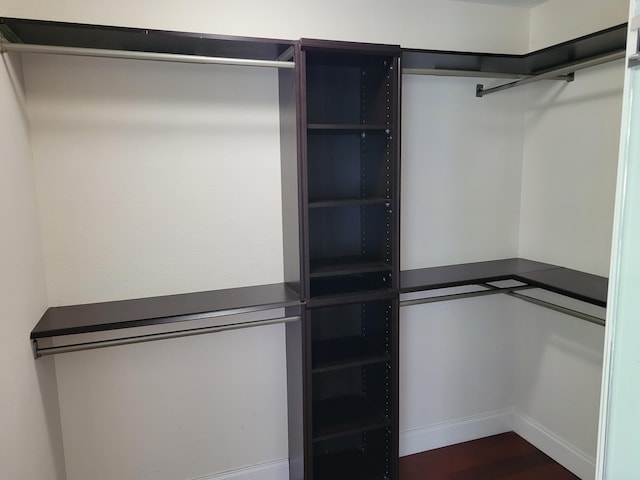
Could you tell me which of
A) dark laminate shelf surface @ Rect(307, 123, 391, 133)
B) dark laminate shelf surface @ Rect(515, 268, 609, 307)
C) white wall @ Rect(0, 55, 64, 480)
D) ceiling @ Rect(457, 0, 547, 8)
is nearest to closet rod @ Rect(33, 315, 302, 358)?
white wall @ Rect(0, 55, 64, 480)

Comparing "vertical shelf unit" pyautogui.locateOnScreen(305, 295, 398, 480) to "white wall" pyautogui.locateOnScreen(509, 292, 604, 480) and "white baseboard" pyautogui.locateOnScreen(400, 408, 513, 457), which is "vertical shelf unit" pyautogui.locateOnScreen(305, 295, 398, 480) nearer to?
"white baseboard" pyautogui.locateOnScreen(400, 408, 513, 457)

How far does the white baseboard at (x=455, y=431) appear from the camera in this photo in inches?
109

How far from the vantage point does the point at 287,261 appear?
2270 mm

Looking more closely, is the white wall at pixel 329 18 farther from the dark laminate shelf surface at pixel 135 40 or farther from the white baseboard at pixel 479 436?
the white baseboard at pixel 479 436

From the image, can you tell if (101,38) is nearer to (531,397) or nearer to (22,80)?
(22,80)

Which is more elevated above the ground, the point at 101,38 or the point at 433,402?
the point at 101,38

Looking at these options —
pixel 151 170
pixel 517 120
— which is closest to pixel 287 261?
pixel 151 170

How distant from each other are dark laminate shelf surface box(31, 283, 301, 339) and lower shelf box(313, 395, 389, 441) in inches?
24.6

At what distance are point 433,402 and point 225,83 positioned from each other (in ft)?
6.96

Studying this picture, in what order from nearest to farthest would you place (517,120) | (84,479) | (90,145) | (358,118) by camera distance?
(90,145), (84,479), (358,118), (517,120)

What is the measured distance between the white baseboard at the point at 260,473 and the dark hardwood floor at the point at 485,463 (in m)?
0.65

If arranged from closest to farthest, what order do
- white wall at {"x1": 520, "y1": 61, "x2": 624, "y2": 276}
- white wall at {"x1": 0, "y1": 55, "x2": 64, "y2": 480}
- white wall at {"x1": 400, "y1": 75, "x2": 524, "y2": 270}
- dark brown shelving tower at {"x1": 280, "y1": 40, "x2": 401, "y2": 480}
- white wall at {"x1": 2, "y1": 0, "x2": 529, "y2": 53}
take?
white wall at {"x1": 0, "y1": 55, "x2": 64, "y2": 480}
white wall at {"x1": 2, "y1": 0, "x2": 529, "y2": 53}
dark brown shelving tower at {"x1": 280, "y1": 40, "x2": 401, "y2": 480}
white wall at {"x1": 520, "y1": 61, "x2": 624, "y2": 276}
white wall at {"x1": 400, "y1": 75, "x2": 524, "y2": 270}

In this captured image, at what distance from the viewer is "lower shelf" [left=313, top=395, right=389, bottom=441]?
2.19 meters

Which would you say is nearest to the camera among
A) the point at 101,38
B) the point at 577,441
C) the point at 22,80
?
the point at 101,38
